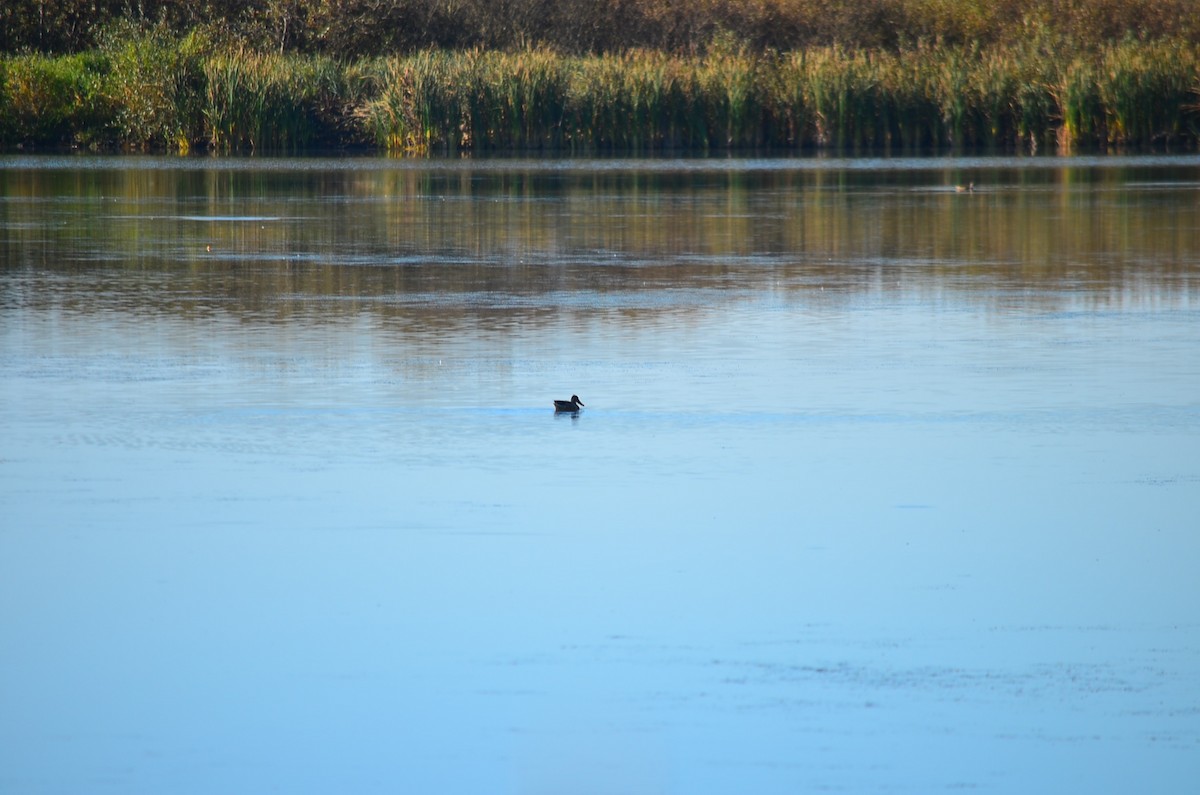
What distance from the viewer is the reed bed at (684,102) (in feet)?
102

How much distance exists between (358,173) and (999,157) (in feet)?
31.1

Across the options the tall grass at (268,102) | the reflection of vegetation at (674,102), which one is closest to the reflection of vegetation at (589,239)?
the reflection of vegetation at (674,102)

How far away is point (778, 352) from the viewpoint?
382 inches

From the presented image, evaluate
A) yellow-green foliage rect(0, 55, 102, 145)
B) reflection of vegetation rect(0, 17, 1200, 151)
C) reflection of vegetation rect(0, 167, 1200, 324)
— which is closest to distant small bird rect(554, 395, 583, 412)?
reflection of vegetation rect(0, 167, 1200, 324)

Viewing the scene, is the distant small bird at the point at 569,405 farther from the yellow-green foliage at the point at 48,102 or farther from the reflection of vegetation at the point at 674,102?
the yellow-green foliage at the point at 48,102

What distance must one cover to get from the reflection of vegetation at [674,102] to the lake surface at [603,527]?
18.0 m

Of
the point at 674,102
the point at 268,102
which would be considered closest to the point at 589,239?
the point at 674,102

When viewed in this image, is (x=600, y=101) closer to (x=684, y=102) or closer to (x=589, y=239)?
(x=684, y=102)

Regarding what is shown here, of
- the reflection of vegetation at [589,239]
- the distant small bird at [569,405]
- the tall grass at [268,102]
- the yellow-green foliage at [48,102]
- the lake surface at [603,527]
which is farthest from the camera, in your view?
the yellow-green foliage at [48,102]

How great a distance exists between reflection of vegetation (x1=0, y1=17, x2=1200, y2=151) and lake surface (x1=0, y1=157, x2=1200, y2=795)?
59.0 ft

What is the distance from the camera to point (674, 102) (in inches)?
1231

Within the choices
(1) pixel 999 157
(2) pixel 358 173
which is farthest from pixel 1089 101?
(2) pixel 358 173

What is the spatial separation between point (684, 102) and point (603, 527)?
25.7 metres

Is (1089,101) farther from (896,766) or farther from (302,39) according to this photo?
(896,766)
